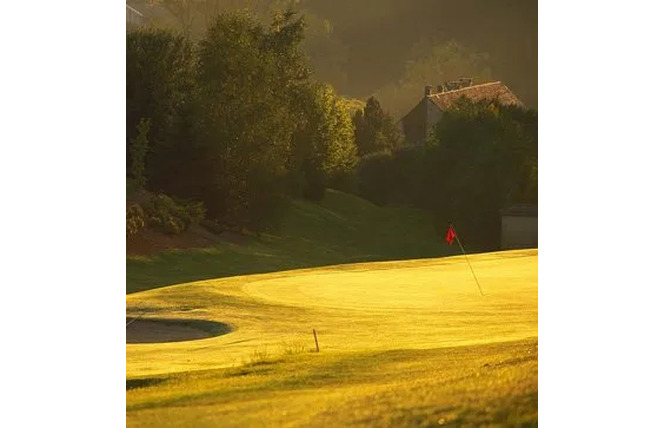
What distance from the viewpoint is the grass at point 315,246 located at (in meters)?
8.62

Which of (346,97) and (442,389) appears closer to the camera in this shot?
(442,389)

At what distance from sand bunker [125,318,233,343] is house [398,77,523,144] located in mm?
2174

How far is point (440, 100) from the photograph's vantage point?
862cm

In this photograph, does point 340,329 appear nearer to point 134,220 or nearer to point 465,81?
point 134,220

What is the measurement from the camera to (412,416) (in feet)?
26.0

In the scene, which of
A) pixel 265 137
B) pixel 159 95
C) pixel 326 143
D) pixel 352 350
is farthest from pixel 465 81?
pixel 159 95

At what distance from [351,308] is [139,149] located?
213 cm

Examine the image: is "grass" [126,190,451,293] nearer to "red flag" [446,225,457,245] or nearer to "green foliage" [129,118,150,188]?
"red flag" [446,225,457,245]

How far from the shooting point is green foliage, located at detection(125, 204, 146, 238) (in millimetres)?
8656

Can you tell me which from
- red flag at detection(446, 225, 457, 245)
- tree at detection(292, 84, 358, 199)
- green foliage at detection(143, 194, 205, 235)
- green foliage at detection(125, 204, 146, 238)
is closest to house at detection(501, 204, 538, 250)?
red flag at detection(446, 225, 457, 245)
